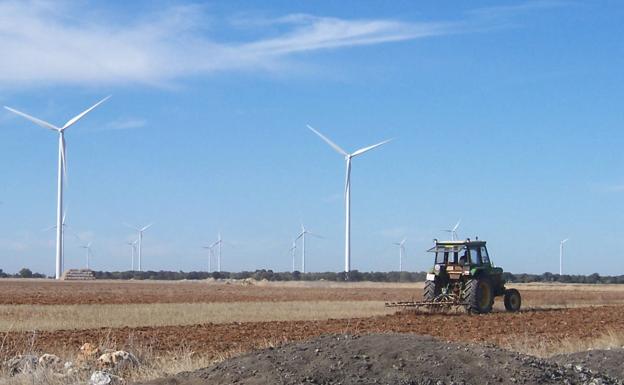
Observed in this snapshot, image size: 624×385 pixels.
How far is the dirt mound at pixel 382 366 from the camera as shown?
1151 centimetres

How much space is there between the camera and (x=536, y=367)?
12.5 metres

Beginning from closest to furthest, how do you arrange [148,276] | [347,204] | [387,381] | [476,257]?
1. [387,381]
2. [476,257]
3. [347,204]
4. [148,276]

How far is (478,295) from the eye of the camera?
3528 cm

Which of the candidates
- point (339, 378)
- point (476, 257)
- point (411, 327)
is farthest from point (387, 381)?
point (476, 257)

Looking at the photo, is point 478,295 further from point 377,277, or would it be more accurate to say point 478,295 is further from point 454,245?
point 377,277

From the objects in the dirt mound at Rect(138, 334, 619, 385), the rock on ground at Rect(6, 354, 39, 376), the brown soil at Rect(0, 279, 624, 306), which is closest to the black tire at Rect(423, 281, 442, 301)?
the brown soil at Rect(0, 279, 624, 306)

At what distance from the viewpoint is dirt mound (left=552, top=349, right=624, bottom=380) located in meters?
14.4

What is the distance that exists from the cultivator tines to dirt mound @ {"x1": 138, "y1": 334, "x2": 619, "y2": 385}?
21931 mm

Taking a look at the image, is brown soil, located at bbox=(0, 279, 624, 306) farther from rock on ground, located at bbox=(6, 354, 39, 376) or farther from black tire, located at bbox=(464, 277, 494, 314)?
rock on ground, located at bbox=(6, 354, 39, 376)

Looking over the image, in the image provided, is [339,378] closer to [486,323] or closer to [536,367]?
[536,367]

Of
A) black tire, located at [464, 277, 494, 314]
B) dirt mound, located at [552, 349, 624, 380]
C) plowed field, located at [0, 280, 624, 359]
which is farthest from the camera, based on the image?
black tire, located at [464, 277, 494, 314]

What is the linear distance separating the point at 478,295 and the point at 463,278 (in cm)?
104

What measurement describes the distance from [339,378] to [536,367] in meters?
2.75

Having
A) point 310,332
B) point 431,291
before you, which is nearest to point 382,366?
point 310,332
